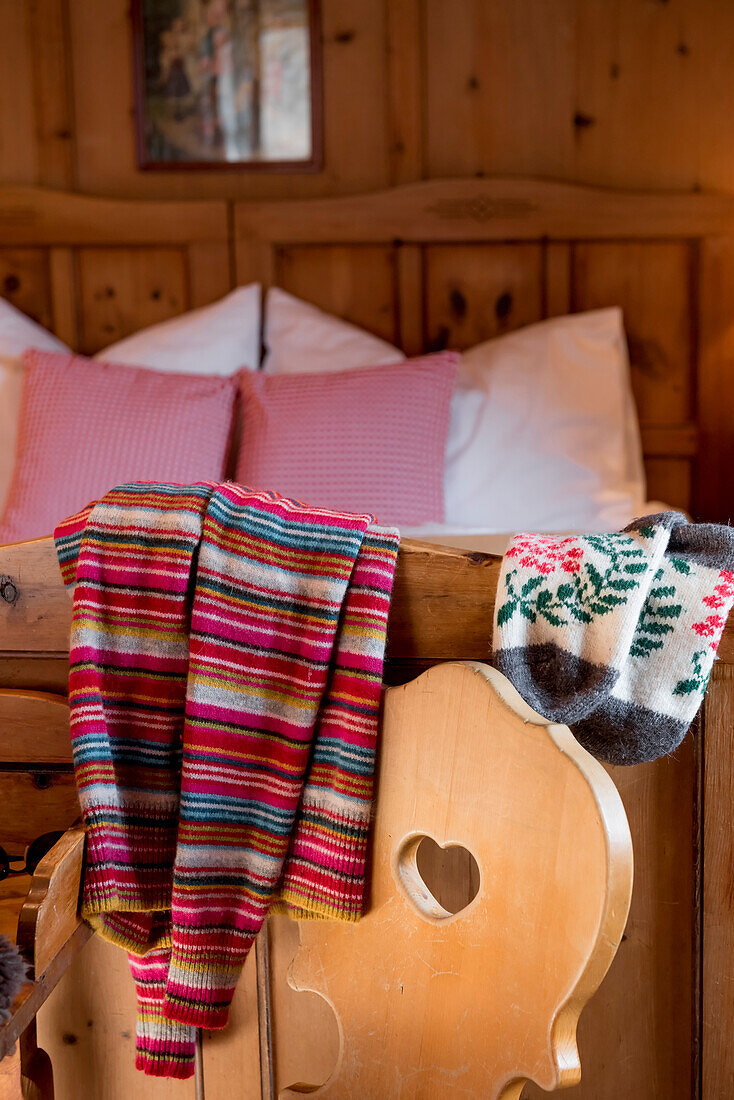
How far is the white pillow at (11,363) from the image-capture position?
1991mm

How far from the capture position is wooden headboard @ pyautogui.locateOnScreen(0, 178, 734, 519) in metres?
2.36

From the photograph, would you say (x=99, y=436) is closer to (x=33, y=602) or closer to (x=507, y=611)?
(x=33, y=602)

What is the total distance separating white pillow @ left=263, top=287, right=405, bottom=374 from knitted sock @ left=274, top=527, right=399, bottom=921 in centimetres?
140

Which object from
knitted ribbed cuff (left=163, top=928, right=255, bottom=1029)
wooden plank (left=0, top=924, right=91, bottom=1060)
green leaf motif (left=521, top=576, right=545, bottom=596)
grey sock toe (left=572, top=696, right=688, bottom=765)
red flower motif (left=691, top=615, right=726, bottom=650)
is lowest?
knitted ribbed cuff (left=163, top=928, right=255, bottom=1029)

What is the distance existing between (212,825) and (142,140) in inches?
82.3

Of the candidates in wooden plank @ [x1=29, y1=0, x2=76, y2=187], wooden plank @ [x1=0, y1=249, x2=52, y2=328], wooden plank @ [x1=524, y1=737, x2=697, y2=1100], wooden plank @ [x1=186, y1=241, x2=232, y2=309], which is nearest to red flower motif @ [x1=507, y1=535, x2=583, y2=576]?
wooden plank @ [x1=524, y1=737, x2=697, y2=1100]

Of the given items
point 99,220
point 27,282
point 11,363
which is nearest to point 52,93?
point 99,220

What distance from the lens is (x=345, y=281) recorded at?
7.98 ft

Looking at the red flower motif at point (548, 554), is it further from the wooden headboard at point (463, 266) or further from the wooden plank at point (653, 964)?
the wooden headboard at point (463, 266)

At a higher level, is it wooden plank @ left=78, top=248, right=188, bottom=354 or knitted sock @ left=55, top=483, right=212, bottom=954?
wooden plank @ left=78, top=248, right=188, bottom=354

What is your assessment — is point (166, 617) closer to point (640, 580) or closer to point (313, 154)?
point (640, 580)

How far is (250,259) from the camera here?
7.91ft

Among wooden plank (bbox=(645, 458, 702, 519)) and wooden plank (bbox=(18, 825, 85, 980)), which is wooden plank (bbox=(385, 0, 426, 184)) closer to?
wooden plank (bbox=(645, 458, 702, 519))

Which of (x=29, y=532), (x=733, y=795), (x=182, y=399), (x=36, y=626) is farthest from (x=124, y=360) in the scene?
(x=733, y=795)
